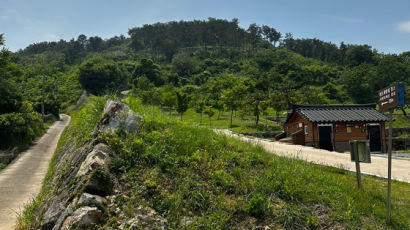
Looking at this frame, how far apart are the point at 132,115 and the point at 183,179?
2.18 metres

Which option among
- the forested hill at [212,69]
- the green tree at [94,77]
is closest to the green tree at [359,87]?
the forested hill at [212,69]

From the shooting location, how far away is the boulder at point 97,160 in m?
4.65

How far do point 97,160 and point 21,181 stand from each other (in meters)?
8.12

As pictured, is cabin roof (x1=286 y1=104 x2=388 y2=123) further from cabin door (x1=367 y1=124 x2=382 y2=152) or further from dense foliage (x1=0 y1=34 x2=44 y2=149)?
dense foliage (x1=0 y1=34 x2=44 y2=149)

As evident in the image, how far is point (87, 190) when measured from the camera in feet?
13.8

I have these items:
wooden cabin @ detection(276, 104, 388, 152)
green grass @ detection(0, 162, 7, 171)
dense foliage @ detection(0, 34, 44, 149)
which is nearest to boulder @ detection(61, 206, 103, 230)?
green grass @ detection(0, 162, 7, 171)

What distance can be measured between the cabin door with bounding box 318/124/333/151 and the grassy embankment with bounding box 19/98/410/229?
13855mm

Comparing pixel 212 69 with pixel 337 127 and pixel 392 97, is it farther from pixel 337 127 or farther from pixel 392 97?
pixel 392 97

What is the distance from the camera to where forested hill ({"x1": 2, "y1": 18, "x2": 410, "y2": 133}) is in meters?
39.4

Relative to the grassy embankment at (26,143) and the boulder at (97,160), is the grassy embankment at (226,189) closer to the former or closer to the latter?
the boulder at (97,160)

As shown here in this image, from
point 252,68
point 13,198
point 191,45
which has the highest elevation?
point 191,45

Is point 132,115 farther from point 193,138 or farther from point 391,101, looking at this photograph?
point 391,101

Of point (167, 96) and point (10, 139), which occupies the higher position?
point (167, 96)

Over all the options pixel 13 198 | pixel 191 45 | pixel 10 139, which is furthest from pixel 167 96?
pixel 191 45
